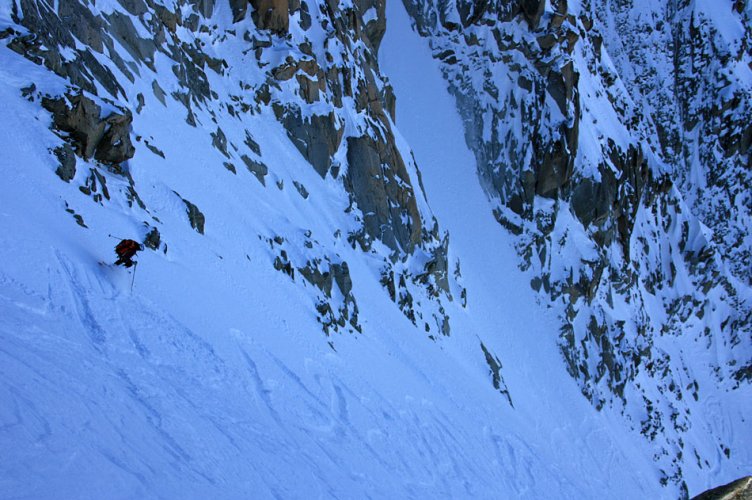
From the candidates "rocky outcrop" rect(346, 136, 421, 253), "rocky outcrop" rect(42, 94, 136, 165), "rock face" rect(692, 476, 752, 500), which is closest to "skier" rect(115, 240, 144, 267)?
"rocky outcrop" rect(42, 94, 136, 165)

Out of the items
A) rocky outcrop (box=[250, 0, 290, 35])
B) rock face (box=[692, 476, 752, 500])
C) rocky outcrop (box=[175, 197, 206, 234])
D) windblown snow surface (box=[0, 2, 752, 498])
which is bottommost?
rock face (box=[692, 476, 752, 500])

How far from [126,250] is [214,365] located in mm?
2581

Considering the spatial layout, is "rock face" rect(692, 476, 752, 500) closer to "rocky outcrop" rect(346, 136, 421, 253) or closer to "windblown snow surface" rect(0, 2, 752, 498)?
"windblown snow surface" rect(0, 2, 752, 498)

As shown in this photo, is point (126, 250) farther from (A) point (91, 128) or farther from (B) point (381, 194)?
(B) point (381, 194)

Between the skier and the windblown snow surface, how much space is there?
314 millimetres

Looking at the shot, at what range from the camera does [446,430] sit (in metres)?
19.0

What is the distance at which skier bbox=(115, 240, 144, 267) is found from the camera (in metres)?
10.9

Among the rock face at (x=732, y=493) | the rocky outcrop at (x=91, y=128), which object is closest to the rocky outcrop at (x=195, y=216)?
the rocky outcrop at (x=91, y=128)

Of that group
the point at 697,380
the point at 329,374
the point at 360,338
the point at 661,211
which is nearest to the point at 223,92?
the point at 360,338

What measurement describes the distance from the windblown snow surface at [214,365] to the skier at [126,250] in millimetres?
314

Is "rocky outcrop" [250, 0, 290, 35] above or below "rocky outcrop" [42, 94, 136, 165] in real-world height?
above

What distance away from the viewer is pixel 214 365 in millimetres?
11820

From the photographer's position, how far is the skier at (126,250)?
1086 centimetres

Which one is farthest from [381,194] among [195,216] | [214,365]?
Result: [214,365]
